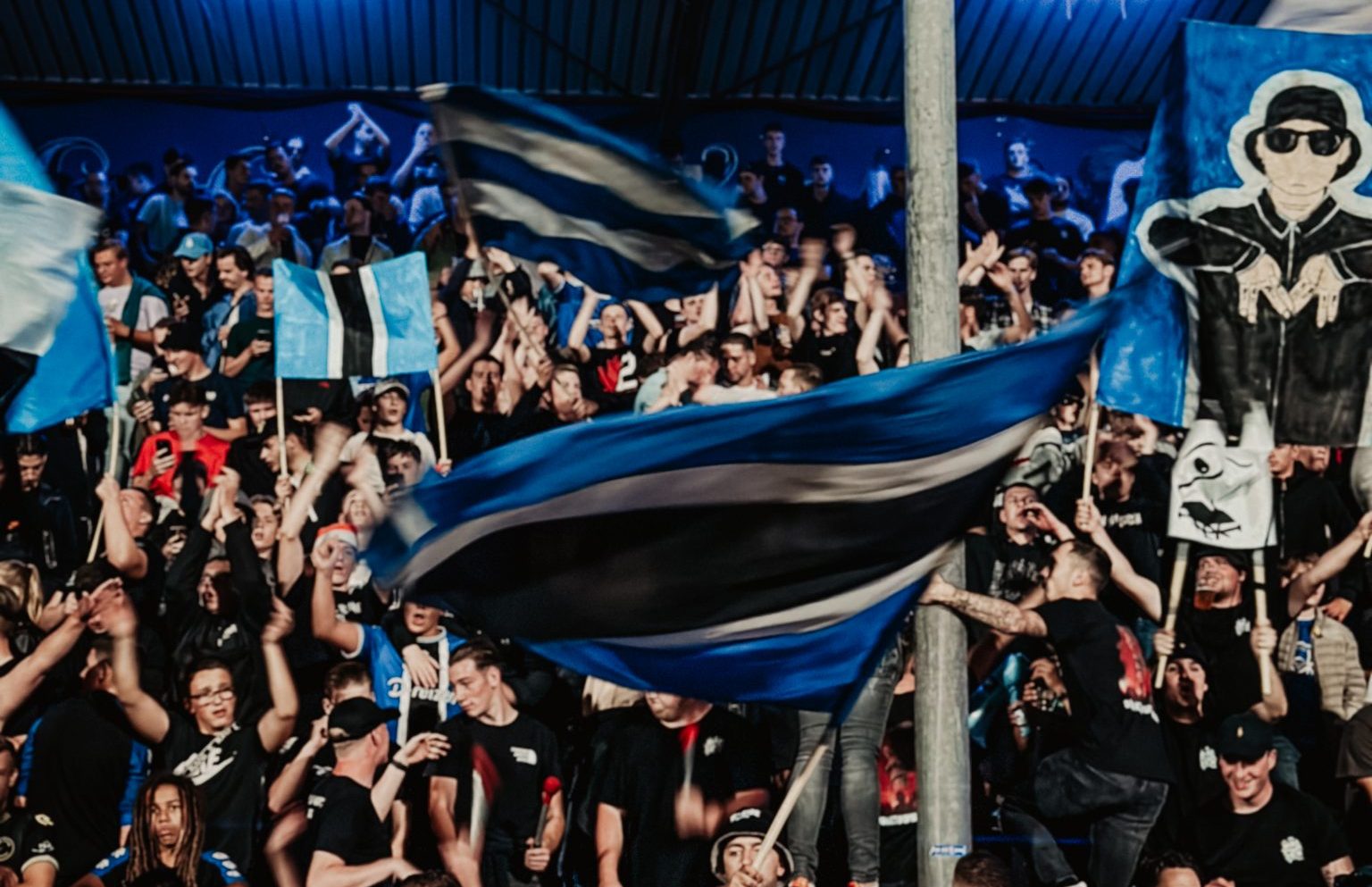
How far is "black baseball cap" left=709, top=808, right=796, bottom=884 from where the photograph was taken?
8.37 m

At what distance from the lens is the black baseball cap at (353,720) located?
29.0 ft

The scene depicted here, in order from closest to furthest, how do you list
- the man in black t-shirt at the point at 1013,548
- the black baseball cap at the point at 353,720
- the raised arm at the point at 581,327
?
the black baseball cap at the point at 353,720 → the man in black t-shirt at the point at 1013,548 → the raised arm at the point at 581,327

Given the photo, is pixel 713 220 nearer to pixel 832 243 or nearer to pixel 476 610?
pixel 476 610

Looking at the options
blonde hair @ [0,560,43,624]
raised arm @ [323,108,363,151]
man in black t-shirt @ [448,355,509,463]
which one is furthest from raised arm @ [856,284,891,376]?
raised arm @ [323,108,363,151]

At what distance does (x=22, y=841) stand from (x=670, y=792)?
3012 mm

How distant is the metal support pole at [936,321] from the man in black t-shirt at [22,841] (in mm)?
4261

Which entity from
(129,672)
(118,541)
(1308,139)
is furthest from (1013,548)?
(118,541)

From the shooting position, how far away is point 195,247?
47.9 ft

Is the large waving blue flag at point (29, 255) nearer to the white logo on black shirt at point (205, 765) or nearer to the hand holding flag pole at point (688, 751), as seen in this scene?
the white logo on black shirt at point (205, 765)

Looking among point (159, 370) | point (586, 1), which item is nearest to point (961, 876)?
point (159, 370)

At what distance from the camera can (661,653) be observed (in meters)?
6.14

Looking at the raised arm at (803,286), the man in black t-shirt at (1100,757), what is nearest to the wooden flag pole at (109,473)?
the raised arm at (803,286)

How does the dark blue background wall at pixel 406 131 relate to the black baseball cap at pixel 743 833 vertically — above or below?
above

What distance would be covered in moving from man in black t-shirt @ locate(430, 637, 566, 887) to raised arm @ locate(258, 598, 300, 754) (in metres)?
0.85
